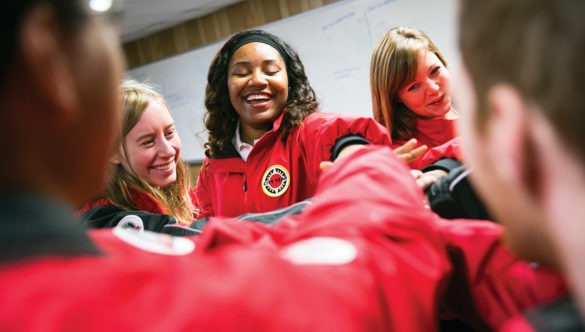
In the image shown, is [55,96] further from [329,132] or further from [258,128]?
[258,128]

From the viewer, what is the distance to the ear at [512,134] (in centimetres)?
39

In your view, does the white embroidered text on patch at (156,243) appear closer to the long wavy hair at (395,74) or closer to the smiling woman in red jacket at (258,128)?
the smiling woman in red jacket at (258,128)

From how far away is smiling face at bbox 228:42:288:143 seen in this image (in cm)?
145

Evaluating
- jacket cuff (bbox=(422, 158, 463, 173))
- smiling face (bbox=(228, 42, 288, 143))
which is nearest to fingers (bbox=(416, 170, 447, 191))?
jacket cuff (bbox=(422, 158, 463, 173))

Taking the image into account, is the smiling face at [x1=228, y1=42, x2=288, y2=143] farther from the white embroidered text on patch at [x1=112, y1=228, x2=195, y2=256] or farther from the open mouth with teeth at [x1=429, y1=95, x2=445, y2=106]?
the white embroidered text on patch at [x1=112, y1=228, x2=195, y2=256]

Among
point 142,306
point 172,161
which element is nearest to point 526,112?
point 142,306

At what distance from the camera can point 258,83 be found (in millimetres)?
1433

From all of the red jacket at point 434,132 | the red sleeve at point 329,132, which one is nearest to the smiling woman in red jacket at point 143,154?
the red sleeve at point 329,132

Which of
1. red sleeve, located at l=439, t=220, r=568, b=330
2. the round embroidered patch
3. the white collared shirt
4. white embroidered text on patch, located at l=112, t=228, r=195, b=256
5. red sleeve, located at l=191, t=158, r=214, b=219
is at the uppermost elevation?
white embroidered text on patch, located at l=112, t=228, r=195, b=256

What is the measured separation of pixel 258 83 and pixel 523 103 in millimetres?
1100

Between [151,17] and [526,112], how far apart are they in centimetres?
356

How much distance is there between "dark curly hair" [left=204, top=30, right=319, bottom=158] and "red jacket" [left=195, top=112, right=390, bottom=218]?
7cm

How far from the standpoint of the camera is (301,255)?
1.58ft

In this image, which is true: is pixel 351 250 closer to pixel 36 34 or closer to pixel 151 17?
pixel 36 34
